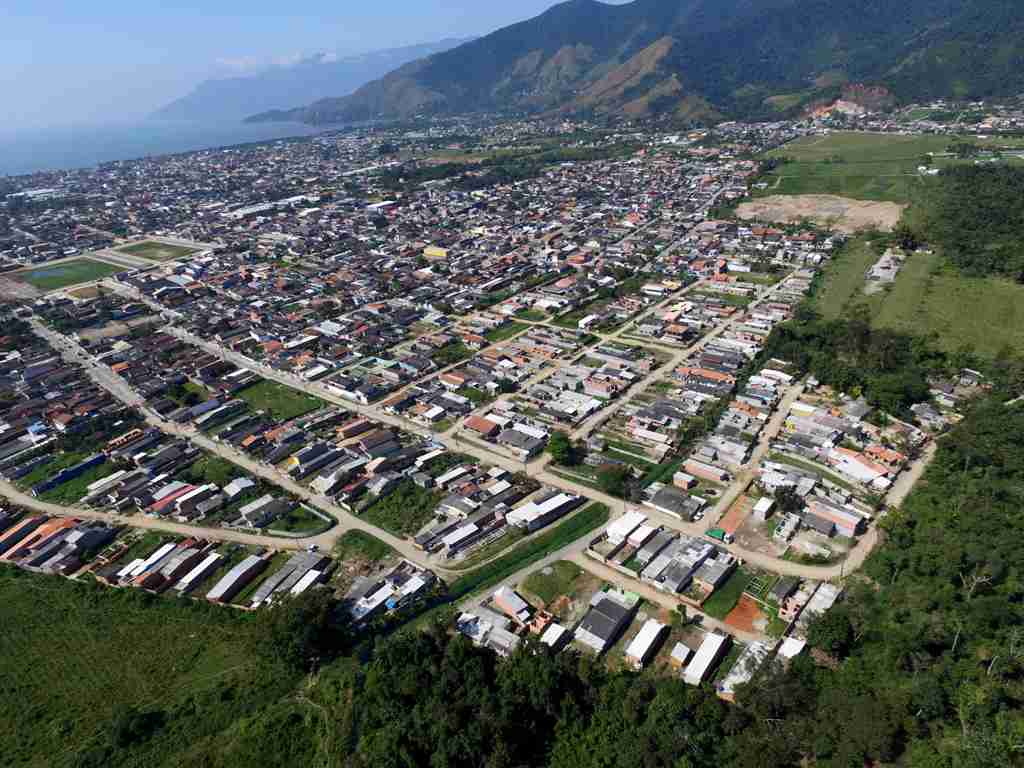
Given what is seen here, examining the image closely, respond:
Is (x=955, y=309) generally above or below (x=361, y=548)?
below

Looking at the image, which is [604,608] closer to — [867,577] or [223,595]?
[867,577]

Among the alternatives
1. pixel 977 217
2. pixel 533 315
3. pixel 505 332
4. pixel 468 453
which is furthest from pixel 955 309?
pixel 468 453

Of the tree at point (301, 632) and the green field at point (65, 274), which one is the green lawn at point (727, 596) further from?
the green field at point (65, 274)

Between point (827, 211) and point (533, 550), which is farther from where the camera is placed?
point (827, 211)

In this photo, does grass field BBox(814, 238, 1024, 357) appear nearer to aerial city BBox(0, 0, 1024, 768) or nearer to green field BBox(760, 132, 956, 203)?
aerial city BBox(0, 0, 1024, 768)

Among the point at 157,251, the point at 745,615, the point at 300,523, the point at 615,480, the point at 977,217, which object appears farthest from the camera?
the point at 157,251

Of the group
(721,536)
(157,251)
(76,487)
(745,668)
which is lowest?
(721,536)

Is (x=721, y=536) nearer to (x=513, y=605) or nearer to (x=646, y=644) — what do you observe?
(x=646, y=644)
